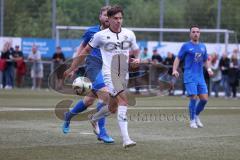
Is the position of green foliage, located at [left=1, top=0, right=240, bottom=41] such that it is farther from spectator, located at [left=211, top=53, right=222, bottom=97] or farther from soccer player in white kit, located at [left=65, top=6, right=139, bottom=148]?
soccer player in white kit, located at [left=65, top=6, right=139, bottom=148]

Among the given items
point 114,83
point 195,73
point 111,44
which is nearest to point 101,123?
point 114,83

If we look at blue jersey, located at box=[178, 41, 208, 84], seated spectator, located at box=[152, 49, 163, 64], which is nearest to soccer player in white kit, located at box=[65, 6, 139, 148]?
blue jersey, located at box=[178, 41, 208, 84]

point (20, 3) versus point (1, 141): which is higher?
point (20, 3)

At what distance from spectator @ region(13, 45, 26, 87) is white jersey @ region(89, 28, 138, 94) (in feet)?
70.6

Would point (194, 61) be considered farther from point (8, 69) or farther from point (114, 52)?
point (8, 69)

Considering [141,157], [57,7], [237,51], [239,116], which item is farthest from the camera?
[57,7]

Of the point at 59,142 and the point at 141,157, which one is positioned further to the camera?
the point at 59,142

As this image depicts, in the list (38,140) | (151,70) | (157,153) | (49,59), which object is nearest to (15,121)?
(38,140)

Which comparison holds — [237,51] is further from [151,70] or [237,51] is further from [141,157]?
[141,157]

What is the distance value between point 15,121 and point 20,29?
785 inches

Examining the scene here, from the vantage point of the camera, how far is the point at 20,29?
3388cm

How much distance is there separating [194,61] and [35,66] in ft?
61.0

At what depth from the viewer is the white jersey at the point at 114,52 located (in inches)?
410

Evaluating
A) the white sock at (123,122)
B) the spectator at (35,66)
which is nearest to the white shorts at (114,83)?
Answer: the white sock at (123,122)
